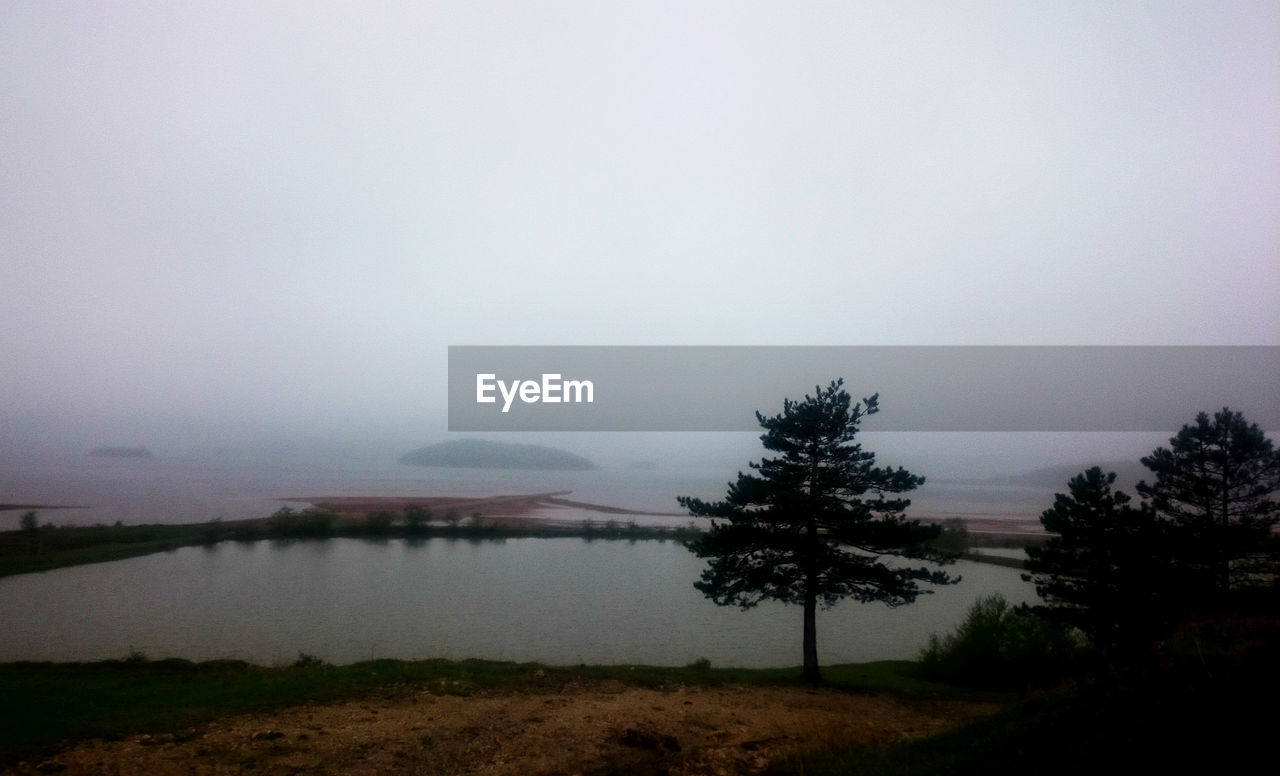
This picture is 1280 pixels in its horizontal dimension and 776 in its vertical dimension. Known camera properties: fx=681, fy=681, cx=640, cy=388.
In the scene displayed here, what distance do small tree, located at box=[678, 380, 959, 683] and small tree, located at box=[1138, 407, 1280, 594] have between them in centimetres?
674

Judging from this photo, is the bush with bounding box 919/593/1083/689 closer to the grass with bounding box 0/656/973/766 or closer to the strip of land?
the grass with bounding box 0/656/973/766

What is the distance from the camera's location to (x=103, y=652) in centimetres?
1816

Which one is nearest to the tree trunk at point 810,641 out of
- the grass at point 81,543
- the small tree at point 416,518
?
the grass at point 81,543

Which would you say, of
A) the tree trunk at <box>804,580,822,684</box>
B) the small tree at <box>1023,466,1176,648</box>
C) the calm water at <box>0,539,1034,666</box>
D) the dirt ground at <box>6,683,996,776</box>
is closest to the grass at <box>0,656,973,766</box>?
the tree trunk at <box>804,580,822,684</box>

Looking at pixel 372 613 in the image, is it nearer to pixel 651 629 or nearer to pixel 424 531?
pixel 651 629

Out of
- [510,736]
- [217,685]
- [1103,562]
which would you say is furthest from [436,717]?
[1103,562]

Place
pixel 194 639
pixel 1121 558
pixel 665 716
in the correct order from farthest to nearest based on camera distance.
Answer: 1. pixel 194 639
2. pixel 1121 558
3. pixel 665 716

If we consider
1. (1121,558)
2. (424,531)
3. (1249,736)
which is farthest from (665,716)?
(424,531)

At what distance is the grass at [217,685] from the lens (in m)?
9.64

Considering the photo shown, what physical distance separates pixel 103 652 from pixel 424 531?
1143 inches

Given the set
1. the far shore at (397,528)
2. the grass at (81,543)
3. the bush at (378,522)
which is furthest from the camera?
the bush at (378,522)

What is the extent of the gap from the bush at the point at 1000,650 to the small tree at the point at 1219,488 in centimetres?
369

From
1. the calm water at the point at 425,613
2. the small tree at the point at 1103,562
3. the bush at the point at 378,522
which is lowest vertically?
the calm water at the point at 425,613

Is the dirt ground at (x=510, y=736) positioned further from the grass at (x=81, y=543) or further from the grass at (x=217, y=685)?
the grass at (x=81, y=543)
